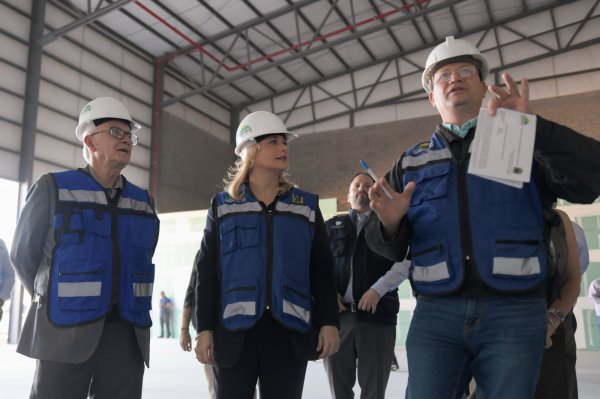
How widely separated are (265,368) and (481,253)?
1.07 m

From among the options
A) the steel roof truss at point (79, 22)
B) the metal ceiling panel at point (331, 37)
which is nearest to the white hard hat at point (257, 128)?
the steel roof truss at point (79, 22)

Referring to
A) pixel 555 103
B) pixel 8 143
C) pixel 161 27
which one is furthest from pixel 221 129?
pixel 555 103

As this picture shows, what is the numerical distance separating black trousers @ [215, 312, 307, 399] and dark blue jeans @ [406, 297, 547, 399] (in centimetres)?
62

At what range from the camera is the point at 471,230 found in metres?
1.84

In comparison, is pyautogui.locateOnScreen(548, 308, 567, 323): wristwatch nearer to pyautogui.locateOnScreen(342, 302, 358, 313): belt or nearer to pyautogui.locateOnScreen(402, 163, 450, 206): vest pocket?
pyautogui.locateOnScreen(402, 163, 450, 206): vest pocket

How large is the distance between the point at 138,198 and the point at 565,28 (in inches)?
670

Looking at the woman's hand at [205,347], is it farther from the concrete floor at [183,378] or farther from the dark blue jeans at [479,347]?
the concrete floor at [183,378]

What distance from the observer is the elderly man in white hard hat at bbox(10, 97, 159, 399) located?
7.97 feet

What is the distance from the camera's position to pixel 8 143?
42.9 feet

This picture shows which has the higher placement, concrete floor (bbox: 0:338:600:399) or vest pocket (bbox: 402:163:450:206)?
vest pocket (bbox: 402:163:450:206)

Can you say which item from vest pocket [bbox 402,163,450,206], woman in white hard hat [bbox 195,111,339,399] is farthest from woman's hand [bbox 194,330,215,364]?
vest pocket [bbox 402,163,450,206]

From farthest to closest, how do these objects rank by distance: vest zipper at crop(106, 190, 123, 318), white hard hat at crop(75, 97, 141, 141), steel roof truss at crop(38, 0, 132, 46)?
steel roof truss at crop(38, 0, 132, 46), white hard hat at crop(75, 97, 141, 141), vest zipper at crop(106, 190, 123, 318)

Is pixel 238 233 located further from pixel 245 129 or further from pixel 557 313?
pixel 557 313

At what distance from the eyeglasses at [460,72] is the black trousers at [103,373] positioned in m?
1.81
